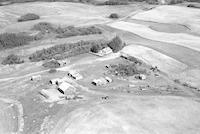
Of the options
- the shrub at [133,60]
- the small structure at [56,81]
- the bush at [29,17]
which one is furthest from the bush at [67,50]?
the bush at [29,17]

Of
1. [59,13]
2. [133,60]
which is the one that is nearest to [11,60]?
[133,60]

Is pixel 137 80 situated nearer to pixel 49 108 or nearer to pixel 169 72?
pixel 169 72

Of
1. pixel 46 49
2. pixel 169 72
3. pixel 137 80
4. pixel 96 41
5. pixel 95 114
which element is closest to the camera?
pixel 95 114

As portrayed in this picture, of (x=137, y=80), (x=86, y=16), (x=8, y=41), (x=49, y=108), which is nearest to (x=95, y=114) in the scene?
(x=49, y=108)

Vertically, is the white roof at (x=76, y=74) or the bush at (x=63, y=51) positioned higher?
the bush at (x=63, y=51)

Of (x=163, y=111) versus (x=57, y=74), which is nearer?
(x=163, y=111)

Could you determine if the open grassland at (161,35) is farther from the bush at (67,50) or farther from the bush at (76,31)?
the bush at (67,50)

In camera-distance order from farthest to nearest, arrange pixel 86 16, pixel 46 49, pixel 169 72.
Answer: pixel 86 16 < pixel 46 49 < pixel 169 72
